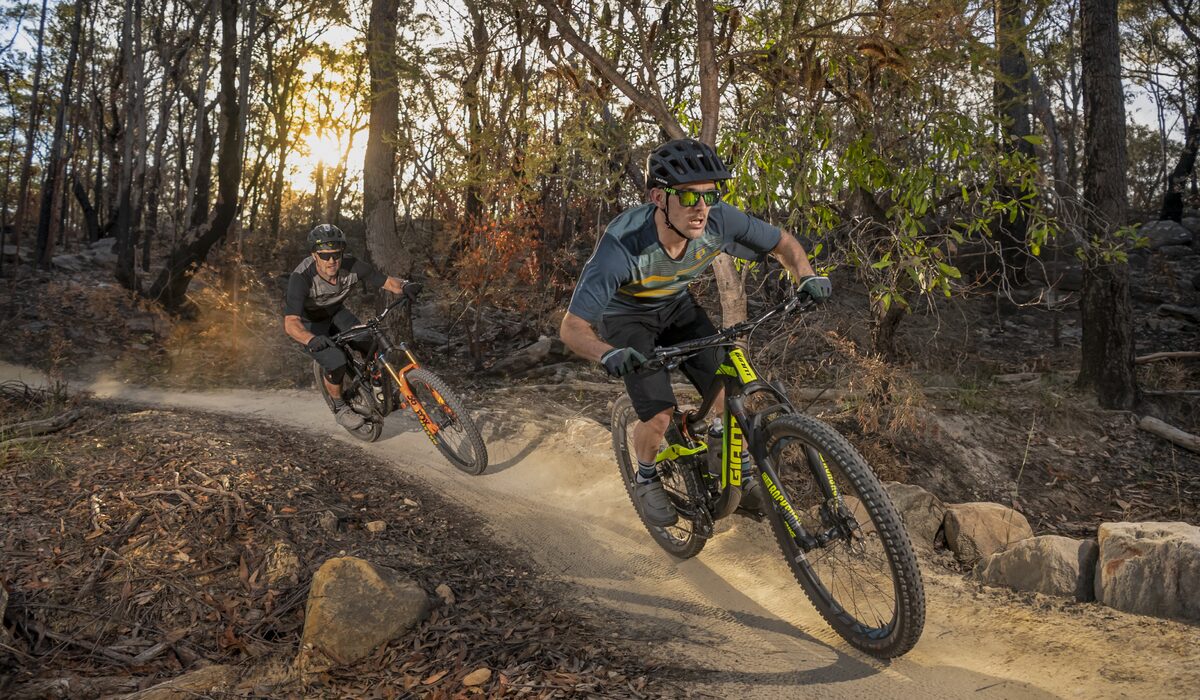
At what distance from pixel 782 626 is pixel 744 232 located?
7.30ft

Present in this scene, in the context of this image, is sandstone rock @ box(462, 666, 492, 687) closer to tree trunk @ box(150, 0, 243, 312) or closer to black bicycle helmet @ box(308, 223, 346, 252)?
black bicycle helmet @ box(308, 223, 346, 252)

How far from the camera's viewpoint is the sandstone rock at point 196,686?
3.49 meters

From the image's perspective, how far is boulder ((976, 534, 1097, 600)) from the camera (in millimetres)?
4461

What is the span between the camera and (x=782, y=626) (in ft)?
14.0

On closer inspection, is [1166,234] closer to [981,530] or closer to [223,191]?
[981,530]

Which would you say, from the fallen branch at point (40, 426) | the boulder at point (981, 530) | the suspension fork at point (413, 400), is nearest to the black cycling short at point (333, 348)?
the suspension fork at point (413, 400)

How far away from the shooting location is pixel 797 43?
6215 millimetres

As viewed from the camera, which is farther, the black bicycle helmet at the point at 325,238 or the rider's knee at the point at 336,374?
the rider's knee at the point at 336,374

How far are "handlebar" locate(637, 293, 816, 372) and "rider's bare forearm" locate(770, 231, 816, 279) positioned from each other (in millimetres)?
515

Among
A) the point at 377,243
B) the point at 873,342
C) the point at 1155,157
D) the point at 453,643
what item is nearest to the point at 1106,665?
the point at 453,643

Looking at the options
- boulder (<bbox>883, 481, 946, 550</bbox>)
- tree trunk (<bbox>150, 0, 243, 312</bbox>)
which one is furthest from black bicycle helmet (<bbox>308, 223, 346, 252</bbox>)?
tree trunk (<bbox>150, 0, 243, 312</bbox>)

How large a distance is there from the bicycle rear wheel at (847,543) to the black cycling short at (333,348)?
5353 millimetres

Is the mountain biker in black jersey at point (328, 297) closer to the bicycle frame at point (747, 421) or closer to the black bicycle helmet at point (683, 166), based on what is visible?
the black bicycle helmet at point (683, 166)

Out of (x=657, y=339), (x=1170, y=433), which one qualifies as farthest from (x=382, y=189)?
(x=1170, y=433)
